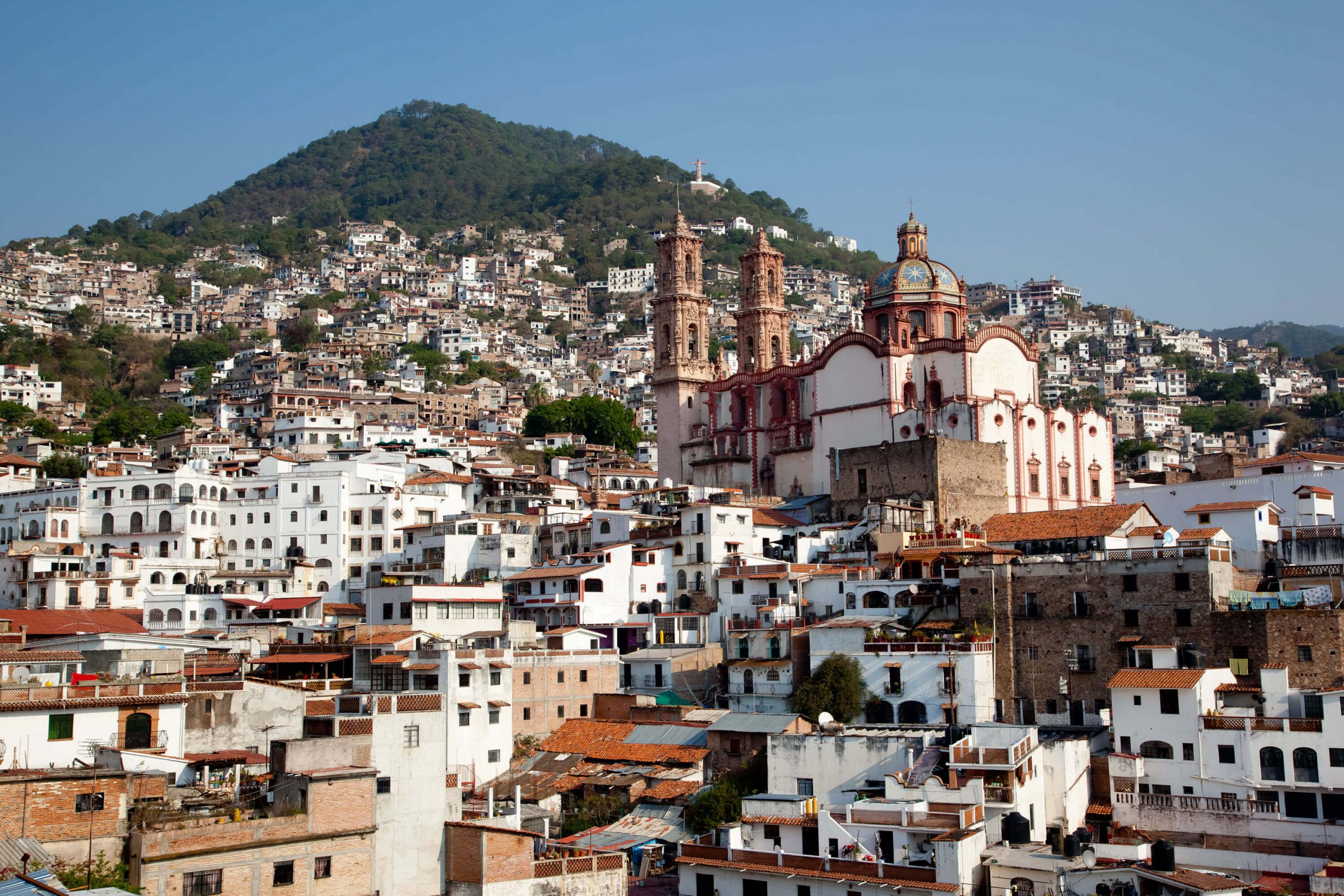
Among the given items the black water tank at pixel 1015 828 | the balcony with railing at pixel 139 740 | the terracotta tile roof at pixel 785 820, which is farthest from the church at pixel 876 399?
the balcony with railing at pixel 139 740

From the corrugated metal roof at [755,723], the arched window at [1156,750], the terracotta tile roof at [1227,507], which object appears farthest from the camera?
the terracotta tile roof at [1227,507]

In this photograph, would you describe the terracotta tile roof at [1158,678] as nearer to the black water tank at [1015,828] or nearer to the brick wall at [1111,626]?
the brick wall at [1111,626]

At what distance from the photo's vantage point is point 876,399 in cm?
6128

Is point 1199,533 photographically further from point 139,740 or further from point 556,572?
point 139,740

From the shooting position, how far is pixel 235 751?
110ft

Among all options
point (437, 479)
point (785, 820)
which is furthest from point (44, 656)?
point (437, 479)

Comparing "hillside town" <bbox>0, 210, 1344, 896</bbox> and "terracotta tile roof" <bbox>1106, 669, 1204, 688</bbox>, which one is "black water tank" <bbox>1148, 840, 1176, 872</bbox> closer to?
"hillside town" <bbox>0, 210, 1344, 896</bbox>

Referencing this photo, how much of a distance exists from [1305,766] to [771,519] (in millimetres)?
24996

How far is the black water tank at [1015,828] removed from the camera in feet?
104

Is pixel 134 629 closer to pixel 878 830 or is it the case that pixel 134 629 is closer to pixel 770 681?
pixel 770 681

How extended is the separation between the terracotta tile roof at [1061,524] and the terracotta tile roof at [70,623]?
27372 mm

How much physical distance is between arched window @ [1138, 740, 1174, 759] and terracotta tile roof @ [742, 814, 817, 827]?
8351 mm

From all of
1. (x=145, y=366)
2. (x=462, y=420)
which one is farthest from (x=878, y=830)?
(x=145, y=366)

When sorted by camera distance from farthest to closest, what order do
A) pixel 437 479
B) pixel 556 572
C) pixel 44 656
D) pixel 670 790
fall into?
pixel 437 479 → pixel 556 572 → pixel 670 790 → pixel 44 656
